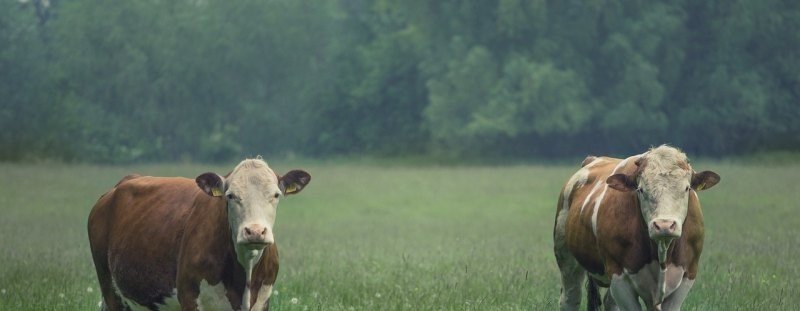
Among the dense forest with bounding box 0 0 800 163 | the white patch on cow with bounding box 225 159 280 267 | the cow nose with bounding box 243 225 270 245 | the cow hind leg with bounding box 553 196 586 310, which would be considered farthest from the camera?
the dense forest with bounding box 0 0 800 163

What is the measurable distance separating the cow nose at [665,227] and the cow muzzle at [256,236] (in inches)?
103

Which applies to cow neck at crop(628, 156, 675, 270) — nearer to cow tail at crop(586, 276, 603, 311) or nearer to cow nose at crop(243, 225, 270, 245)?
cow tail at crop(586, 276, 603, 311)

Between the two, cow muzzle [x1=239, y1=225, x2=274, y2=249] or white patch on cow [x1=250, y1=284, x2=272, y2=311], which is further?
white patch on cow [x1=250, y1=284, x2=272, y2=311]

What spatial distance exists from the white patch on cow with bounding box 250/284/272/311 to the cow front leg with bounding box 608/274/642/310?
2583mm

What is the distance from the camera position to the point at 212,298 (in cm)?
765

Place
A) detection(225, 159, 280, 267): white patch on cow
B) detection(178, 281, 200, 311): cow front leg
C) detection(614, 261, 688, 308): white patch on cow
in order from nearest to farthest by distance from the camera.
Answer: detection(225, 159, 280, 267): white patch on cow, detection(178, 281, 200, 311): cow front leg, detection(614, 261, 688, 308): white patch on cow

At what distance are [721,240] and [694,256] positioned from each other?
10430 mm

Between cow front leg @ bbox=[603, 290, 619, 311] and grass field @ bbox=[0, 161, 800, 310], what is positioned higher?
cow front leg @ bbox=[603, 290, 619, 311]

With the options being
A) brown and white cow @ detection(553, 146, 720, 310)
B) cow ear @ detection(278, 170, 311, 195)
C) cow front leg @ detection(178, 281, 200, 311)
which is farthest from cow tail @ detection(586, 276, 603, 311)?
cow front leg @ detection(178, 281, 200, 311)

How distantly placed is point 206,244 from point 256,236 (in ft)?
2.28

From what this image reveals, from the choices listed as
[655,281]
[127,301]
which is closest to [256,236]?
[127,301]

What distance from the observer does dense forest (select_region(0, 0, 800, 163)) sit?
59.3 meters

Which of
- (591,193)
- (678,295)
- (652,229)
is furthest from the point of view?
(591,193)

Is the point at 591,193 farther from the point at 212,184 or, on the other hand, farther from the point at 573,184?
the point at 212,184
